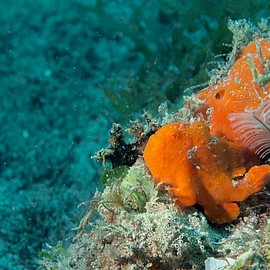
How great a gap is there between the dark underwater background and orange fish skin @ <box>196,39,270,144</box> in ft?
6.12

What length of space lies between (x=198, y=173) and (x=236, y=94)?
2.29 feet

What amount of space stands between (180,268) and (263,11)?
4092mm

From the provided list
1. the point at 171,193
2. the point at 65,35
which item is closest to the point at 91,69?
the point at 65,35

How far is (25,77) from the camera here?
415 inches

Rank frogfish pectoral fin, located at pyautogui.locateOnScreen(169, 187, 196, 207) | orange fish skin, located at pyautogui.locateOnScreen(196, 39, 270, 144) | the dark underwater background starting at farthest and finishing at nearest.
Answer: the dark underwater background, orange fish skin, located at pyautogui.locateOnScreen(196, 39, 270, 144), frogfish pectoral fin, located at pyautogui.locateOnScreen(169, 187, 196, 207)

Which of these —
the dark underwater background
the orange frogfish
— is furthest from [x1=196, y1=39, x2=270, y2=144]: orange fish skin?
the dark underwater background

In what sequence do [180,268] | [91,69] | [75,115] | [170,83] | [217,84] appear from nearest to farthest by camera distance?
[180,268] → [217,84] → [170,83] → [91,69] → [75,115]

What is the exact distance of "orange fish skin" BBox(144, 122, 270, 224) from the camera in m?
1.99

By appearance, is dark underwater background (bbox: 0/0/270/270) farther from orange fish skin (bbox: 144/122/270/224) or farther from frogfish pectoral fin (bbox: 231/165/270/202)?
frogfish pectoral fin (bbox: 231/165/270/202)

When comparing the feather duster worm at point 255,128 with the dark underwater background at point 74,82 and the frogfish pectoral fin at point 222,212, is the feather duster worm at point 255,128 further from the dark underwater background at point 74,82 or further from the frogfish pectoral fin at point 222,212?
the dark underwater background at point 74,82

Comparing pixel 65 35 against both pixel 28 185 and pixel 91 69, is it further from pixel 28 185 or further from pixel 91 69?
pixel 28 185

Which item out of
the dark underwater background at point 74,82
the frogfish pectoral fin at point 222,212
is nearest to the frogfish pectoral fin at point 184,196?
the frogfish pectoral fin at point 222,212

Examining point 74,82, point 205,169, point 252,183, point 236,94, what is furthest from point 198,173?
point 74,82

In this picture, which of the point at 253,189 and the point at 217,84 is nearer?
the point at 253,189
